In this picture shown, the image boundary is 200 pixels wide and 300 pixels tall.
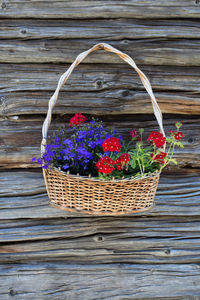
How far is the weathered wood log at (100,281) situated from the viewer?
181 centimetres

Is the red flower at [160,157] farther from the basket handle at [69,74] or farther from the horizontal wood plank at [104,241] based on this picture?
the horizontal wood plank at [104,241]

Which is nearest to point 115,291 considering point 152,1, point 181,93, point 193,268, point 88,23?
point 193,268

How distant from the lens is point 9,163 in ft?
5.86

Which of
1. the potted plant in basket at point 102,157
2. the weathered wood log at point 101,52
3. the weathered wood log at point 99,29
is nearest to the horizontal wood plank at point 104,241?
the potted plant in basket at point 102,157

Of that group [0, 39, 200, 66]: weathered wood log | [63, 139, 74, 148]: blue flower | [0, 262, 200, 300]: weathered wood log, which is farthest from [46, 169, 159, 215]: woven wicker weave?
[0, 39, 200, 66]: weathered wood log

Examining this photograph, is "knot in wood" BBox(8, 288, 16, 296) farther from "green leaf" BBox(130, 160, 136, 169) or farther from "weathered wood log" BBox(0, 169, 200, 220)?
"green leaf" BBox(130, 160, 136, 169)

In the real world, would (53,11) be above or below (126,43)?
above

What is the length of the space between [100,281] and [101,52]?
130 cm

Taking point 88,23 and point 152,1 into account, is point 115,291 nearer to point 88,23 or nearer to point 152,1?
point 88,23

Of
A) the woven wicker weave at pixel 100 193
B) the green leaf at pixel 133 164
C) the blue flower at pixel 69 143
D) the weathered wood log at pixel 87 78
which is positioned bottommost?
the woven wicker weave at pixel 100 193

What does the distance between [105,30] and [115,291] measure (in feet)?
4.86

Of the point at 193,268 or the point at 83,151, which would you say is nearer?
the point at 83,151

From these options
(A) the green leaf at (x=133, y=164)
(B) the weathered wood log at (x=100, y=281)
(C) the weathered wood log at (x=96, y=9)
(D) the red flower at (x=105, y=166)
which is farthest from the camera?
(B) the weathered wood log at (x=100, y=281)

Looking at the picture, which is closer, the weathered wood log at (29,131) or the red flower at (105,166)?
the red flower at (105,166)
